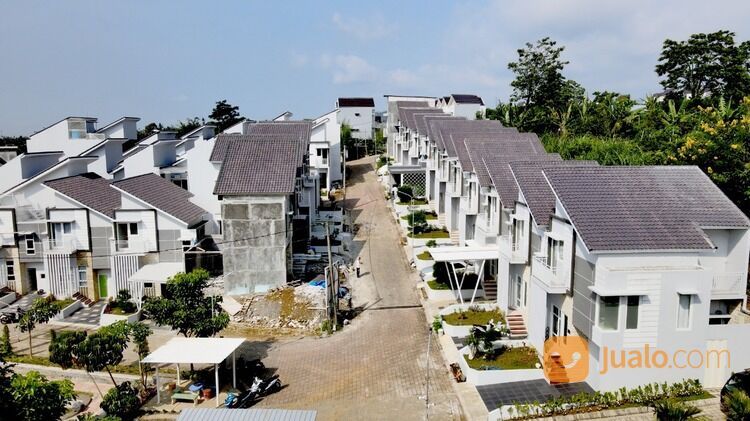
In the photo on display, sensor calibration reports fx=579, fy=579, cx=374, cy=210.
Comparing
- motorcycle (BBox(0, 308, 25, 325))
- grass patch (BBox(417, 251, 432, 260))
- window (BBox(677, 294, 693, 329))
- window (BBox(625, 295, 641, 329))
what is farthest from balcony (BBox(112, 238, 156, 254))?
window (BBox(677, 294, 693, 329))

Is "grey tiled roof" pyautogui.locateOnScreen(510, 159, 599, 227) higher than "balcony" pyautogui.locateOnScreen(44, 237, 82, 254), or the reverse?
"grey tiled roof" pyautogui.locateOnScreen(510, 159, 599, 227)

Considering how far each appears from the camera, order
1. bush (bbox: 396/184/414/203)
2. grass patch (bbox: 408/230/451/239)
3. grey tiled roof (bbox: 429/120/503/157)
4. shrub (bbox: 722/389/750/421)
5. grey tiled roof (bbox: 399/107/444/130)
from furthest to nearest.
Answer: grey tiled roof (bbox: 399/107/444/130) < bush (bbox: 396/184/414/203) < grey tiled roof (bbox: 429/120/503/157) < grass patch (bbox: 408/230/451/239) < shrub (bbox: 722/389/750/421)

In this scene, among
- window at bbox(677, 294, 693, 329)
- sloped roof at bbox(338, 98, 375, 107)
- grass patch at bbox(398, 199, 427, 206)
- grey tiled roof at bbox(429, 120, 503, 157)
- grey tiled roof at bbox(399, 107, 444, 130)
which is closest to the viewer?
window at bbox(677, 294, 693, 329)


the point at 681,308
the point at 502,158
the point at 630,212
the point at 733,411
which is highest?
the point at 502,158

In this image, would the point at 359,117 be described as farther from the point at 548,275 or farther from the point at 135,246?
the point at 548,275

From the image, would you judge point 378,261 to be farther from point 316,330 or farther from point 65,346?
point 65,346

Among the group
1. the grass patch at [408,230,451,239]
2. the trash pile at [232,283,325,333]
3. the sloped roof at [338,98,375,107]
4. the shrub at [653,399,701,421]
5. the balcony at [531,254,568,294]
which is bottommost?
the trash pile at [232,283,325,333]

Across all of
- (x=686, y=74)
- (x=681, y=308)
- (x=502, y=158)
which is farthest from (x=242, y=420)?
(x=686, y=74)

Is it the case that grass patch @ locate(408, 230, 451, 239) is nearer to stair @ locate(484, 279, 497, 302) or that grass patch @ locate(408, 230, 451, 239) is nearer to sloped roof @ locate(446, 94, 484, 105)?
stair @ locate(484, 279, 497, 302)
